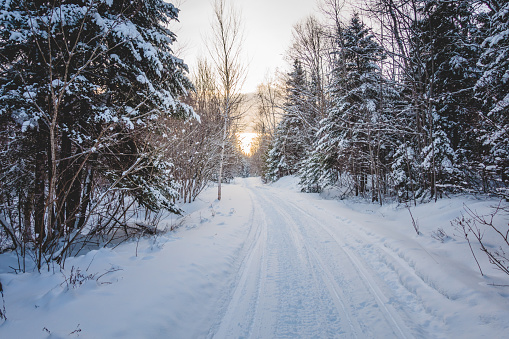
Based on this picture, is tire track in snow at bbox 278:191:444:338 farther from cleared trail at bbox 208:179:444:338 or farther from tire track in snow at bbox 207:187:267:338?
tire track in snow at bbox 207:187:267:338

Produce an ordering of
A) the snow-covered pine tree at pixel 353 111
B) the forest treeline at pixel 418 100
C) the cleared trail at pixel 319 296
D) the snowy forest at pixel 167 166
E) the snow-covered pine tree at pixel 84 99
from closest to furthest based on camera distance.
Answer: the cleared trail at pixel 319 296, the snowy forest at pixel 167 166, the snow-covered pine tree at pixel 84 99, the forest treeline at pixel 418 100, the snow-covered pine tree at pixel 353 111

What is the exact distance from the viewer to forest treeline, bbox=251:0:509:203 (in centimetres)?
626

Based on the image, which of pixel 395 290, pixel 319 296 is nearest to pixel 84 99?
pixel 319 296

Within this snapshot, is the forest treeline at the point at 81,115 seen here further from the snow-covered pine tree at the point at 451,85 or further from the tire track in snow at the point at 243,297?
the snow-covered pine tree at the point at 451,85

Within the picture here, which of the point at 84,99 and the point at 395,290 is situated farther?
the point at 84,99

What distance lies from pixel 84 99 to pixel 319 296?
5.97 m

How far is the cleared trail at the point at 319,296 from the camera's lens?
7.81 feet

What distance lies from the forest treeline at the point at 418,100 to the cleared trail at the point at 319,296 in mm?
3630

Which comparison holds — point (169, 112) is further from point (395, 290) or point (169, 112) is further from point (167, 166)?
point (395, 290)

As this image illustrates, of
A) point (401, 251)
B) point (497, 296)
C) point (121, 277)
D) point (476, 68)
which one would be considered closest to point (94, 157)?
point (121, 277)

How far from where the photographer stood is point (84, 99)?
451 centimetres

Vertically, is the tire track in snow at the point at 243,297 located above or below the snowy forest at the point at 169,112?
below

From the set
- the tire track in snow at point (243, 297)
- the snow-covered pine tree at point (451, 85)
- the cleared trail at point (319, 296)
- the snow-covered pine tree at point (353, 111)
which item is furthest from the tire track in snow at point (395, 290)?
the snow-covered pine tree at point (353, 111)

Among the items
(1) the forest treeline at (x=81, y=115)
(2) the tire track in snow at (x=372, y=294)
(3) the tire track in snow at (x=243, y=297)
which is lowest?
(3) the tire track in snow at (x=243, y=297)
